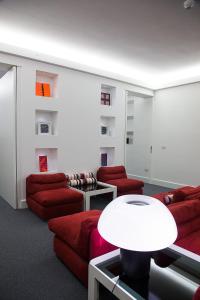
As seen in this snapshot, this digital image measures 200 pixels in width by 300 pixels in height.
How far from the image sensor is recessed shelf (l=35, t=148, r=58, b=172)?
168 inches

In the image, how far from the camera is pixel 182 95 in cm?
552

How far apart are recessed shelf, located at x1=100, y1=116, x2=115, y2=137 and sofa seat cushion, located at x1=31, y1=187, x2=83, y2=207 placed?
79.8 inches

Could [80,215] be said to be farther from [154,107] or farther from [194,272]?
Result: [154,107]

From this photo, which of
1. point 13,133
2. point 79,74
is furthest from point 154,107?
point 13,133

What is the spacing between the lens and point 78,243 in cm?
190

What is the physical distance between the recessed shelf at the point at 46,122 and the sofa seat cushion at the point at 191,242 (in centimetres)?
311

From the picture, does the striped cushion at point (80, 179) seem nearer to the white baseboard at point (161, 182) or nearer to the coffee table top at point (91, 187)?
the coffee table top at point (91, 187)

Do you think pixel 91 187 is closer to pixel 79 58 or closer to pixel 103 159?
pixel 103 159

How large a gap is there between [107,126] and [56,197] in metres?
2.56

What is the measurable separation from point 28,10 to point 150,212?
2.89 metres

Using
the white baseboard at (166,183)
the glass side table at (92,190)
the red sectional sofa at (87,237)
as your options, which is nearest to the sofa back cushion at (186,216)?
the red sectional sofa at (87,237)

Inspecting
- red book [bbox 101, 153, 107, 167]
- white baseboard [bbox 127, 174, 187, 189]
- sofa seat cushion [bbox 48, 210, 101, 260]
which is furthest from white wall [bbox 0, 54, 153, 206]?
sofa seat cushion [bbox 48, 210, 101, 260]

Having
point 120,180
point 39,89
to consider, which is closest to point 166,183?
point 120,180

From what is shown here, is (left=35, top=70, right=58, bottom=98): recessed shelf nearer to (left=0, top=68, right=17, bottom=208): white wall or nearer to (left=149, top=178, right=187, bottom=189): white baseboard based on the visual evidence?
(left=0, top=68, right=17, bottom=208): white wall
